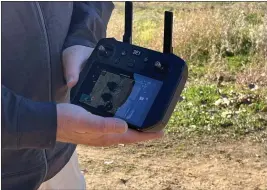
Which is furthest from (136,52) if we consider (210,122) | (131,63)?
(210,122)

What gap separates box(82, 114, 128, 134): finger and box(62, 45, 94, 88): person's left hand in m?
0.22

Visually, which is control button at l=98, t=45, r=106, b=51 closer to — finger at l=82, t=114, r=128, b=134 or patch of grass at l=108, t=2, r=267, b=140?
finger at l=82, t=114, r=128, b=134

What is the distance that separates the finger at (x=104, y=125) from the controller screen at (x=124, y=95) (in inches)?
3.7

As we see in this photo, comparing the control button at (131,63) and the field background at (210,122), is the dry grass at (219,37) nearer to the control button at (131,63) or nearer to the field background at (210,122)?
the field background at (210,122)

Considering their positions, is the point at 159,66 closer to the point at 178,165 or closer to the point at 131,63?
the point at 131,63

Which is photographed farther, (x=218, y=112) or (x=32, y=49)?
(x=218, y=112)

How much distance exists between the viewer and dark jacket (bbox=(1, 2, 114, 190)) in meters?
1.13

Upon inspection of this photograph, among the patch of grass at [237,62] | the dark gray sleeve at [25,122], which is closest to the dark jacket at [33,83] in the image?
the dark gray sleeve at [25,122]

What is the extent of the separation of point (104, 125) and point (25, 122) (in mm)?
157

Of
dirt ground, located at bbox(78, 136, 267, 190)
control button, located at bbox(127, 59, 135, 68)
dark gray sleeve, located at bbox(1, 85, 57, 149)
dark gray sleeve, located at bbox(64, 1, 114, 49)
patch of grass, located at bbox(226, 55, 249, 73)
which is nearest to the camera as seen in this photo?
dark gray sleeve, located at bbox(1, 85, 57, 149)

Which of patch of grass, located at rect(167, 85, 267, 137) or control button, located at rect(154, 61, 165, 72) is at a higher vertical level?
control button, located at rect(154, 61, 165, 72)

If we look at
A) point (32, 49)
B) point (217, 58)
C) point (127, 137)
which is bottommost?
point (217, 58)

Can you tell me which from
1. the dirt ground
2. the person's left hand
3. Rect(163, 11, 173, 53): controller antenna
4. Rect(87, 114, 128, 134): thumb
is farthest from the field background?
Rect(87, 114, 128, 134): thumb

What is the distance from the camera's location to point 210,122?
3576mm
